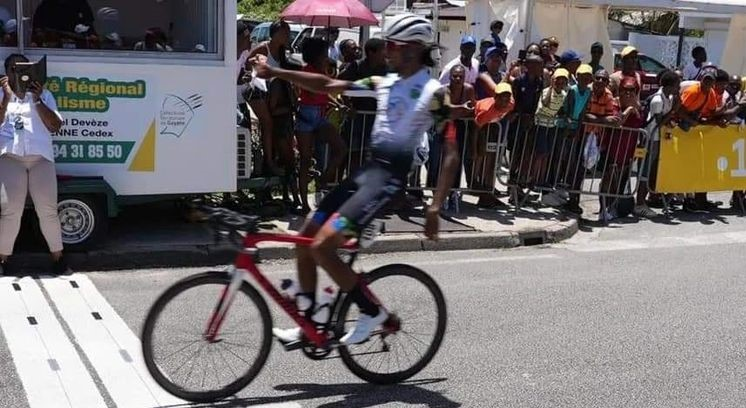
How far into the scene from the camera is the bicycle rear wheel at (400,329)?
535cm

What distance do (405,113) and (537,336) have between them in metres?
2.23

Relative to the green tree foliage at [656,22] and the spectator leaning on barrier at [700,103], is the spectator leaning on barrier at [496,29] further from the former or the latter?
the green tree foliage at [656,22]

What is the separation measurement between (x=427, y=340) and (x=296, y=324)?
87cm

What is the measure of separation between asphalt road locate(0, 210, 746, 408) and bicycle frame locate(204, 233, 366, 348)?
0.58ft

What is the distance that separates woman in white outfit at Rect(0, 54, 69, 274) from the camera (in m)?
7.41

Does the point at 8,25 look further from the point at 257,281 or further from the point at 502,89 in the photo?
the point at 502,89

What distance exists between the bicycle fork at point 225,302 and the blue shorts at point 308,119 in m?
4.82

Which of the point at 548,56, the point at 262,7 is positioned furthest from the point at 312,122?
the point at 262,7

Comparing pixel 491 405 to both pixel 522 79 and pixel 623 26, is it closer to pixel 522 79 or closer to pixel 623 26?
pixel 522 79

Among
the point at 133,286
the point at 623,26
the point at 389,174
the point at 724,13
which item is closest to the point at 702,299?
the point at 389,174

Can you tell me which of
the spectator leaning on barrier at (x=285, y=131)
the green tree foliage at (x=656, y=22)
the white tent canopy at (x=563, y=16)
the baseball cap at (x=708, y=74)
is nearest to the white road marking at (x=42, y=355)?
the spectator leaning on barrier at (x=285, y=131)

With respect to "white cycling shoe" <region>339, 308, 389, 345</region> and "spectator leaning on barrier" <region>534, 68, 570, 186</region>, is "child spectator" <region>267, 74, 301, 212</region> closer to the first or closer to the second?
"spectator leaning on barrier" <region>534, 68, 570, 186</region>

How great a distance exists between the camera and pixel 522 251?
9.66m

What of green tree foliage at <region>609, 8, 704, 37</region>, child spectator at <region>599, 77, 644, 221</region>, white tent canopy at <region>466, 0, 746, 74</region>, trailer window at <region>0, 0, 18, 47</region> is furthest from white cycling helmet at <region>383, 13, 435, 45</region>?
green tree foliage at <region>609, 8, 704, 37</region>
